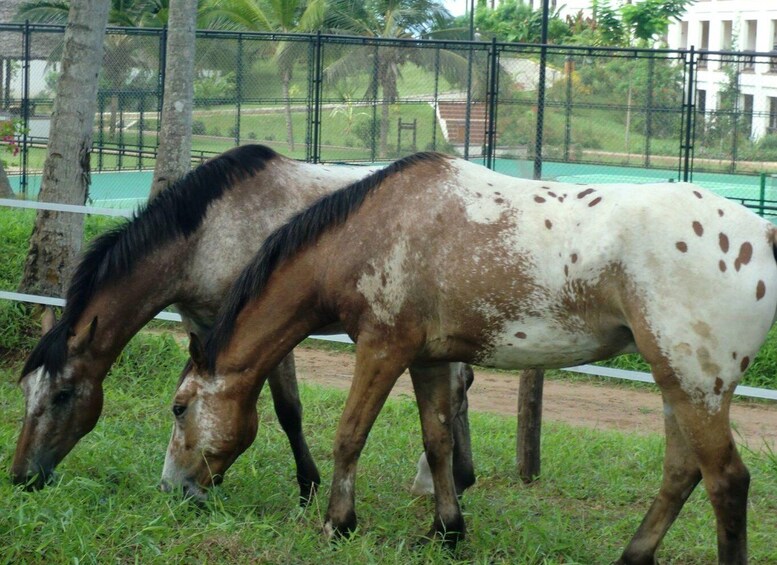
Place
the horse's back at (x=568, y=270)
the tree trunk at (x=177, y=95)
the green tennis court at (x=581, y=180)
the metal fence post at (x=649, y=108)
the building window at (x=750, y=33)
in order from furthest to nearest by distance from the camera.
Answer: the building window at (x=750, y=33)
the green tennis court at (x=581, y=180)
the metal fence post at (x=649, y=108)
the tree trunk at (x=177, y=95)
the horse's back at (x=568, y=270)

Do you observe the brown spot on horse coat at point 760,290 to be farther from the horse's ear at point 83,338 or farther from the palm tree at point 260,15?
the palm tree at point 260,15

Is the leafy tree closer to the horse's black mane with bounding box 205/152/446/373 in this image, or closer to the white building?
the white building

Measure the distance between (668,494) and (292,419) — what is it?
1916 mm

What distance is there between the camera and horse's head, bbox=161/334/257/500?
468 cm

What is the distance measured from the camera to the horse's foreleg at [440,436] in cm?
485

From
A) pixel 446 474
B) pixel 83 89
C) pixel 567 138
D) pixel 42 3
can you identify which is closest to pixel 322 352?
pixel 83 89

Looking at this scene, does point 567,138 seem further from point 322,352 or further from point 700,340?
point 700,340

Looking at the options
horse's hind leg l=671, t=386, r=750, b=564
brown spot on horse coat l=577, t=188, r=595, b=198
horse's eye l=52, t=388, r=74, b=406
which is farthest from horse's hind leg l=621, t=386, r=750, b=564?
horse's eye l=52, t=388, r=74, b=406

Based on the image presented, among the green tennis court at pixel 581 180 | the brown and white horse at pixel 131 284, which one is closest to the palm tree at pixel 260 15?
the green tennis court at pixel 581 180

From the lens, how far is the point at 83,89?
816 cm

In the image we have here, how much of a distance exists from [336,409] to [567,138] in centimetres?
846

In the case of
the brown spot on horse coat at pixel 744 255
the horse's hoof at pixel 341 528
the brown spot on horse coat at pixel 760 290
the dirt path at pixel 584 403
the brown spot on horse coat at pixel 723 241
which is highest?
the brown spot on horse coat at pixel 723 241

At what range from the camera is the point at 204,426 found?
4688 millimetres

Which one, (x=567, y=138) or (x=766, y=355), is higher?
(x=567, y=138)
